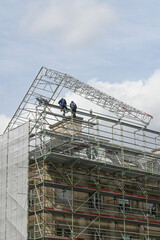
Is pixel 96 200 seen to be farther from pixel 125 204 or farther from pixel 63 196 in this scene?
pixel 63 196

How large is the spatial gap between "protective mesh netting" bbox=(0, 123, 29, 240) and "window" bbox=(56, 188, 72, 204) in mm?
2747

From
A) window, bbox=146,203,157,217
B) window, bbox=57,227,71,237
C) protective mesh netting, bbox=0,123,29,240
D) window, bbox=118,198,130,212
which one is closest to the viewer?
protective mesh netting, bbox=0,123,29,240

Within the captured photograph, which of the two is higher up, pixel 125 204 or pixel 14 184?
pixel 14 184

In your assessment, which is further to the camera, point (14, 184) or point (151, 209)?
point (151, 209)

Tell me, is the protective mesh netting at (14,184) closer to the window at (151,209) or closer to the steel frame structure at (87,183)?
the steel frame structure at (87,183)

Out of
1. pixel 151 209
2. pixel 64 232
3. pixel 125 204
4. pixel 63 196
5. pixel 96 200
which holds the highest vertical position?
pixel 151 209

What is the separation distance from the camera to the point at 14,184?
40812 mm

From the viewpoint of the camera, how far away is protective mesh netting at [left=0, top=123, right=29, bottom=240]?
39312mm

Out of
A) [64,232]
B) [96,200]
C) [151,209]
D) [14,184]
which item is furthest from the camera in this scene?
[151,209]

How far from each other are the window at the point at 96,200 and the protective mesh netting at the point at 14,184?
17.9 feet

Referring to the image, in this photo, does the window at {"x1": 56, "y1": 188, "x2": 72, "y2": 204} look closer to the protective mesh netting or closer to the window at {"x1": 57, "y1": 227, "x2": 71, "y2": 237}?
the window at {"x1": 57, "y1": 227, "x2": 71, "y2": 237}

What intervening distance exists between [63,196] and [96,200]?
3501mm

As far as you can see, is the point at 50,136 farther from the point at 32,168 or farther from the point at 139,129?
the point at 139,129

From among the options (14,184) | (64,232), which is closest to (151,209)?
(64,232)
